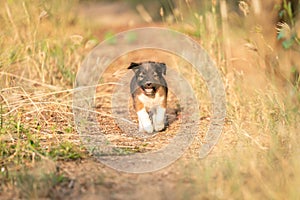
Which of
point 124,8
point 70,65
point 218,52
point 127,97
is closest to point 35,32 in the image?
point 70,65

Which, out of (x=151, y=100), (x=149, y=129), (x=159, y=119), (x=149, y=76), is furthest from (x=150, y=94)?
(x=149, y=129)

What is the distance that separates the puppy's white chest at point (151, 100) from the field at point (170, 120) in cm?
28

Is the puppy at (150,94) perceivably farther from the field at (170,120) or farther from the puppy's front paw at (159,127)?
the field at (170,120)

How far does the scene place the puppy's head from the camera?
6277mm

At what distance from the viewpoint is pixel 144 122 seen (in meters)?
6.27

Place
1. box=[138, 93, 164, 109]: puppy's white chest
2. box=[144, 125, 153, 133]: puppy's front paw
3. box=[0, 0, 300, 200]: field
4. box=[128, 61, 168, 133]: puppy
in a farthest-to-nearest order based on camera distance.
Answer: box=[138, 93, 164, 109]: puppy's white chest, box=[128, 61, 168, 133]: puppy, box=[144, 125, 153, 133]: puppy's front paw, box=[0, 0, 300, 200]: field

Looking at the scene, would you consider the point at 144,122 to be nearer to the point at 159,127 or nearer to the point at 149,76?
the point at 159,127

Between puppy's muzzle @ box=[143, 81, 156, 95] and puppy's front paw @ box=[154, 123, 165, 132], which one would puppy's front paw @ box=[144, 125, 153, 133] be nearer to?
puppy's front paw @ box=[154, 123, 165, 132]

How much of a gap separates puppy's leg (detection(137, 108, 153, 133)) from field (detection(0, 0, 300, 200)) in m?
0.17

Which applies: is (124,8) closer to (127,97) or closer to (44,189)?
(127,97)

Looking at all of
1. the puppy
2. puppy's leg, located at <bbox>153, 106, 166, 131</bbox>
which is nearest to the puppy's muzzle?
the puppy

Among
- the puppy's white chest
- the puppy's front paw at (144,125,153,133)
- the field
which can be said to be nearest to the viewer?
the field

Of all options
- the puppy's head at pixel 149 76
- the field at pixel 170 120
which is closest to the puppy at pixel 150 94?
the puppy's head at pixel 149 76

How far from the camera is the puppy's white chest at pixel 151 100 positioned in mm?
6383
